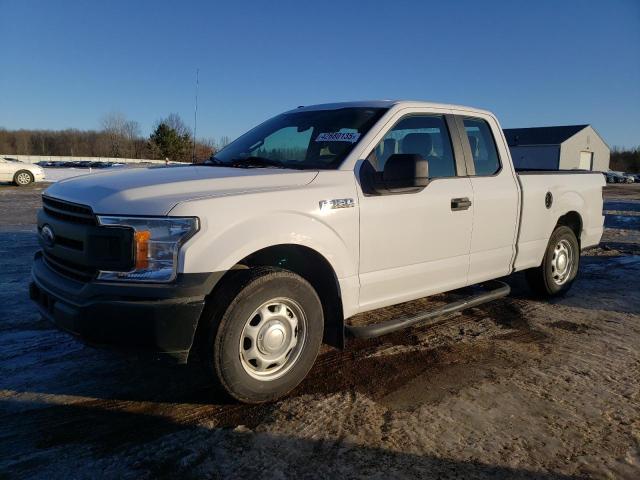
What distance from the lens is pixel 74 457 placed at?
2.50 m

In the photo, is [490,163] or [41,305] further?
[490,163]

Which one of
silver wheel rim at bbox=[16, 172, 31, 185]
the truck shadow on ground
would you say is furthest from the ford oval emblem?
silver wheel rim at bbox=[16, 172, 31, 185]

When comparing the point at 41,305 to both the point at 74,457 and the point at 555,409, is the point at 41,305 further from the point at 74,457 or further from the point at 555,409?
the point at 555,409

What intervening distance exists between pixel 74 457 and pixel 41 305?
1.09 metres

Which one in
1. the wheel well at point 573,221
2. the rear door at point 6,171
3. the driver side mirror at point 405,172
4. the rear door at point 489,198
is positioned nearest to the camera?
the driver side mirror at point 405,172

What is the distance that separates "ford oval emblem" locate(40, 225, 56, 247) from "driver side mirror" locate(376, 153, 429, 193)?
7.30 feet

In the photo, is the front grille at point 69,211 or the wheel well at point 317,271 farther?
the wheel well at point 317,271

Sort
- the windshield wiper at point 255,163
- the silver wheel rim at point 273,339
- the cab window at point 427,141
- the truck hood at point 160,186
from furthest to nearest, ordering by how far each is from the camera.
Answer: the cab window at point 427,141 < the windshield wiper at point 255,163 < the silver wheel rim at point 273,339 < the truck hood at point 160,186

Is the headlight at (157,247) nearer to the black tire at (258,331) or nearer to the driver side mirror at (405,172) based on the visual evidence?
the black tire at (258,331)

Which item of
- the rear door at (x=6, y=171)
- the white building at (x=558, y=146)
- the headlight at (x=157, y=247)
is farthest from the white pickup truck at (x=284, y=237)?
the white building at (x=558, y=146)

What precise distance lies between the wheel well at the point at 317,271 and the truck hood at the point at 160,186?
45cm

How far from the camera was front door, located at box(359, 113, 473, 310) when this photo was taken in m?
3.54

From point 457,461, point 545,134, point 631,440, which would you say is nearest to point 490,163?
point 631,440

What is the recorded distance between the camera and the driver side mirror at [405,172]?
3.36 m
